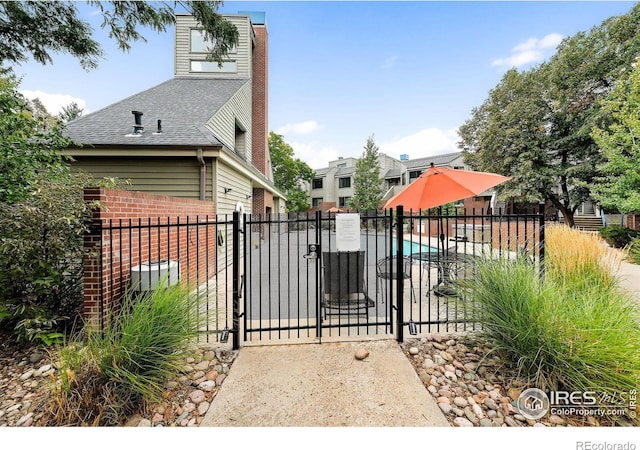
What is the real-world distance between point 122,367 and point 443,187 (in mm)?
4901

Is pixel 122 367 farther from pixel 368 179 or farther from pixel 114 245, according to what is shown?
pixel 368 179

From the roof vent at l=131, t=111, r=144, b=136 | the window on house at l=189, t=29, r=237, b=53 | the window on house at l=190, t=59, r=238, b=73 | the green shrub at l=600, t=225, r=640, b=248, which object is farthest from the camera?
the window on house at l=190, t=59, r=238, b=73

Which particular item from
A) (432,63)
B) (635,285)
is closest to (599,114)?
(432,63)

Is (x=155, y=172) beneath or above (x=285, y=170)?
beneath

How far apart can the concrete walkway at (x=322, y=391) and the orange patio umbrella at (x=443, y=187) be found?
2.52 metres

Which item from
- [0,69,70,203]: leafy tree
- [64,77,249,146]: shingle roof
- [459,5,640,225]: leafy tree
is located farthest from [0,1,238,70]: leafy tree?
[459,5,640,225]: leafy tree

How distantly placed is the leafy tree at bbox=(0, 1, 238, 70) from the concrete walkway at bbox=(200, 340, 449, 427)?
6456 millimetres

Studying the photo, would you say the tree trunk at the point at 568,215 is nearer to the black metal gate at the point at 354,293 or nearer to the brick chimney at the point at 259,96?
the black metal gate at the point at 354,293

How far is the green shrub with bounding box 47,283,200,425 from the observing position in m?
2.13

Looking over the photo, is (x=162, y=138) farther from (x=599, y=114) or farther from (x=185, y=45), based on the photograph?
(x=599, y=114)

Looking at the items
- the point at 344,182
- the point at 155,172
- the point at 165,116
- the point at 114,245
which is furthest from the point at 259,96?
the point at 344,182

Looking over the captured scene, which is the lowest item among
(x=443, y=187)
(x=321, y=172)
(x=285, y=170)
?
(x=443, y=187)

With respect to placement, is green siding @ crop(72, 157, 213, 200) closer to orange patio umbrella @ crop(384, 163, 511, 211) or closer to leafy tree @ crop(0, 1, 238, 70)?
leafy tree @ crop(0, 1, 238, 70)

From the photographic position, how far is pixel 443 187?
4.76 metres
